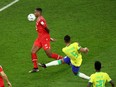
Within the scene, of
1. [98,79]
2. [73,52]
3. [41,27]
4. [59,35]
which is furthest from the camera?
[59,35]

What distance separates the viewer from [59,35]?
26.3 meters

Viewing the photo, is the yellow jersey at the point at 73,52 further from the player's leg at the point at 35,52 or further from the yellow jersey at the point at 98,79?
the yellow jersey at the point at 98,79

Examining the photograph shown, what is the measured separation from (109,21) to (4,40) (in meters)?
6.44

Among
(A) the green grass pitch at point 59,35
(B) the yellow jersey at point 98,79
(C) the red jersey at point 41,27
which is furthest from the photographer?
(C) the red jersey at point 41,27

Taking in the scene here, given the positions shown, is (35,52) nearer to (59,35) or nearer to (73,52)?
(73,52)

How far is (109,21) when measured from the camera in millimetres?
28016

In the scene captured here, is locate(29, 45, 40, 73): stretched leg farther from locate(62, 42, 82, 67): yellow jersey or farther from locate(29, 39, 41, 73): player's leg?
locate(62, 42, 82, 67): yellow jersey

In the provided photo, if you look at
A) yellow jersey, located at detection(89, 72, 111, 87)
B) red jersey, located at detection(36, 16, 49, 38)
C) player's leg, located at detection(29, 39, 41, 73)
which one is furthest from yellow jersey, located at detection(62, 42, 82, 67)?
yellow jersey, located at detection(89, 72, 111, 87)

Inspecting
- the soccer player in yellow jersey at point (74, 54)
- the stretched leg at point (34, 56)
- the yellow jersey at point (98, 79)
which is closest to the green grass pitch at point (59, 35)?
the stretched leg at point (34, 56)

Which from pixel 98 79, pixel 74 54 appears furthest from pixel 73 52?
pixel 98 79

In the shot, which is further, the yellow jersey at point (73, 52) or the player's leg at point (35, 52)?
the player's leg at point (35, 52)

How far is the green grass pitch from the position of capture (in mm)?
20859

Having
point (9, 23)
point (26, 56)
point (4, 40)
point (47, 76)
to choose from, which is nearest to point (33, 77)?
point (47, 76)

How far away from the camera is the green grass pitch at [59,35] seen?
20859mm
